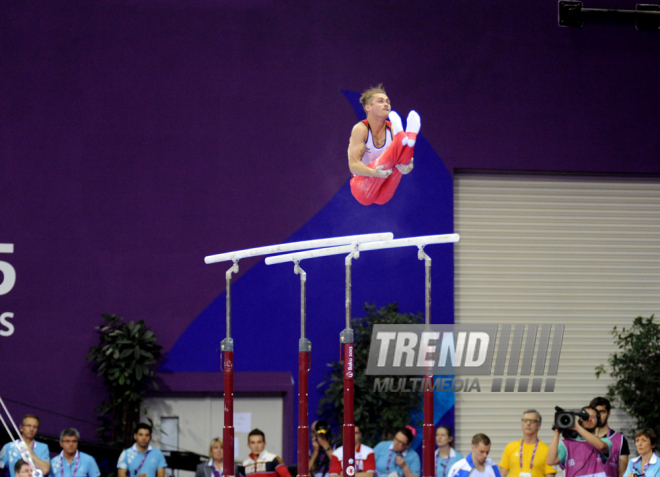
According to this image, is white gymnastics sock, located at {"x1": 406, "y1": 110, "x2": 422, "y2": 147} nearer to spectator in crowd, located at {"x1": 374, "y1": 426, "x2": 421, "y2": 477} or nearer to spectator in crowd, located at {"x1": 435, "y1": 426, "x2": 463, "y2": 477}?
spectator in crowd, located at {"x1": 435, "y1": 426, "x2": 463, "y2": 477}

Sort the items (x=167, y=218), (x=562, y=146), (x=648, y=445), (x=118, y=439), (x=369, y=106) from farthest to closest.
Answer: (x=562, y=146) → (x=167, y=218) → (x=118, y=439) → (x=648, y=445) → (x=369, y=106)

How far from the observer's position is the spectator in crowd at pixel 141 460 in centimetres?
898

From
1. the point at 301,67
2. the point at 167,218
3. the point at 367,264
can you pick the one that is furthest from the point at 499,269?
the point at 167,218

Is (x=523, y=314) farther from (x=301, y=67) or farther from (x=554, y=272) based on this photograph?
(x=301, y=67)

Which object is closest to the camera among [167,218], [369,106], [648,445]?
[369,106]

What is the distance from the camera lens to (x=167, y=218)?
10648 millimetres

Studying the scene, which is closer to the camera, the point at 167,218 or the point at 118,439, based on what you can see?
the point at 118,439

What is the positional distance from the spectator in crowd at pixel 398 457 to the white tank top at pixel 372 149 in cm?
362

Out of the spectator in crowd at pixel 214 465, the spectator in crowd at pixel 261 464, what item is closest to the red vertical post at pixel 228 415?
the spectator in crowd at pixel 261 464

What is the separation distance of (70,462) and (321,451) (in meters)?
2.82

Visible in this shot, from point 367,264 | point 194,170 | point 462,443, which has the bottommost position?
point 462,443

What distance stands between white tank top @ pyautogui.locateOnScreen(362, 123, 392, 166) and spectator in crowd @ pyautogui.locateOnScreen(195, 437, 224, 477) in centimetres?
372

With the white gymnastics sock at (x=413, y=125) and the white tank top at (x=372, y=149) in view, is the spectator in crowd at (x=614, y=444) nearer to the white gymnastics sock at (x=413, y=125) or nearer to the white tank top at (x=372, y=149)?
the white tank top at (x=372, y=149)

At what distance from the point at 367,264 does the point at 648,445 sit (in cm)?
461
